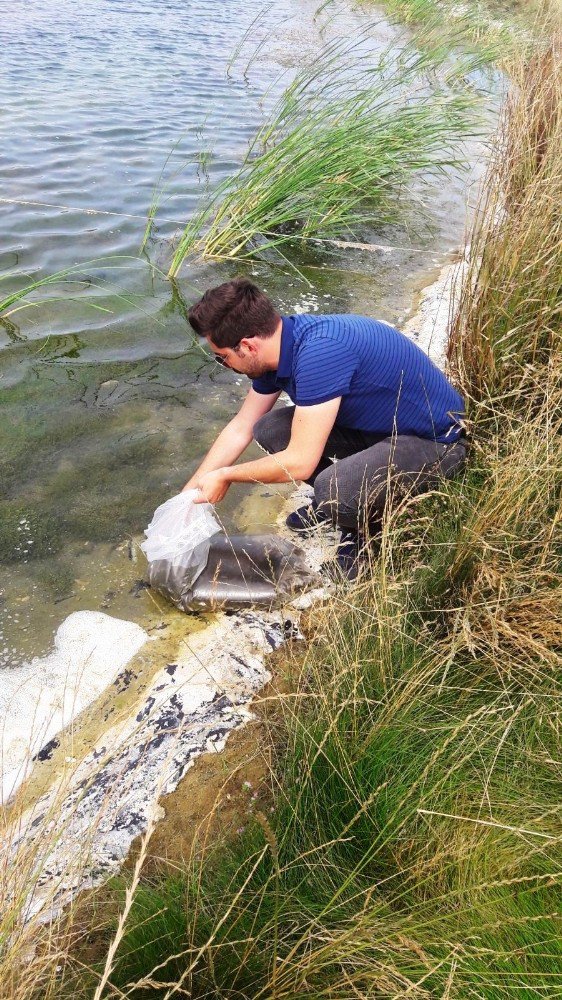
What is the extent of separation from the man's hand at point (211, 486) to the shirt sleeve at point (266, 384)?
0.42 metres

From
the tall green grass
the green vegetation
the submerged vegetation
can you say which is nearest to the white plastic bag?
the submerged vegetation

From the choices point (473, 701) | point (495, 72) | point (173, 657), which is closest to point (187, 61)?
point (495, 72)

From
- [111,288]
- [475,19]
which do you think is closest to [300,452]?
[111,288]

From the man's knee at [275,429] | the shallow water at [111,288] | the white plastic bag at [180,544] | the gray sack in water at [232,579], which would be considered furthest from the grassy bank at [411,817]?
the shallow water at [111,288]

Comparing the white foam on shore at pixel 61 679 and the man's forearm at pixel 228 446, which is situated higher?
the man's forearm at pixel 228 446

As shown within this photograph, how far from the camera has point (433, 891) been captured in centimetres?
173

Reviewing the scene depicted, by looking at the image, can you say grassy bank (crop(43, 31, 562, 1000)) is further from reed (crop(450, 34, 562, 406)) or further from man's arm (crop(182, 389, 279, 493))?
man's arm (crop(182, 389, 279, 493))

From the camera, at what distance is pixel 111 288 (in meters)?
5.77

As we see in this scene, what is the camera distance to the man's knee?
136 inches

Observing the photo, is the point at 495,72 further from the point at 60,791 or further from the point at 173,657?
the point at 60,791

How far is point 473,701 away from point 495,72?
1273cm

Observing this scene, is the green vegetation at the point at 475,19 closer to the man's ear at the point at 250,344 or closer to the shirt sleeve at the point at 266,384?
the shirt sleeve at the point at 266,384

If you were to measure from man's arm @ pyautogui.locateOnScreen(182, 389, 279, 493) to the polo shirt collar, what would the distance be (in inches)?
15.0

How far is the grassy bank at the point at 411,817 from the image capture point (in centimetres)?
153
